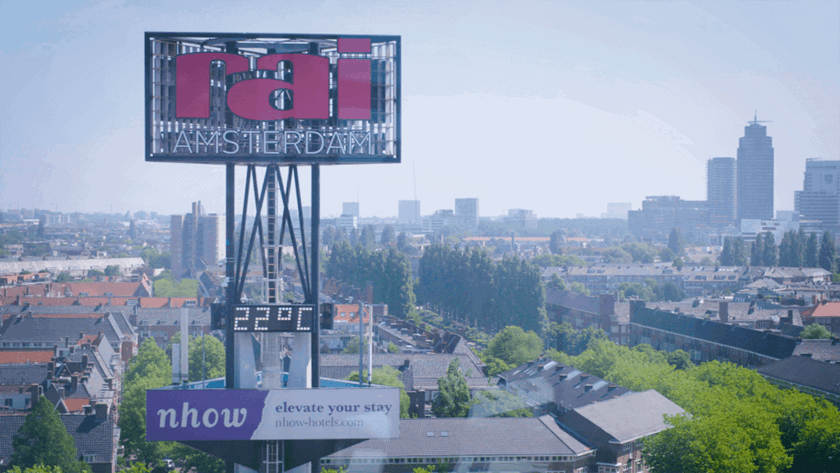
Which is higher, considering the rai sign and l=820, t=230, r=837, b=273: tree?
the rai sign

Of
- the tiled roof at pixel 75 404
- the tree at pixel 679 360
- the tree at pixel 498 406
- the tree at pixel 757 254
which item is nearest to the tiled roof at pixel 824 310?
the tree at pixel 679 360

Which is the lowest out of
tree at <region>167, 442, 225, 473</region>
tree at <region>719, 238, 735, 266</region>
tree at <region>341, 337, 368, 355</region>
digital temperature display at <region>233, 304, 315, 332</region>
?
tree at <region>167, 442, 225, 473</region>

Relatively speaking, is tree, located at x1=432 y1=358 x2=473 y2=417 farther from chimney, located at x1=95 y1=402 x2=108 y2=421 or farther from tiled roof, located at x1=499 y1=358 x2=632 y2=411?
chimney, located at x1=95 y1=402 x2=108 y2=421

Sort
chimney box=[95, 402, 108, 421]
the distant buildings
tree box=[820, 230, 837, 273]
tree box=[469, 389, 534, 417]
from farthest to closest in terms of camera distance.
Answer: the distant buildings, tree box=[820, 230, 837, 273], tree box=[469, 389, 534, 417], chimney box=[95, 402, 108, 421]

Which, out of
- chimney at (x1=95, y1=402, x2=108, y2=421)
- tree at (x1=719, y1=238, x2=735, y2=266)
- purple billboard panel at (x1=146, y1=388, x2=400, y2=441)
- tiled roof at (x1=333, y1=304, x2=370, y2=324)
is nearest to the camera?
purple billboard panel at (x1=146, y1=388, x2=400, y2=441)

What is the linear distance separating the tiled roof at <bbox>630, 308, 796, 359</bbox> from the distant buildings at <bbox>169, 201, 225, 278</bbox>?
108 metres

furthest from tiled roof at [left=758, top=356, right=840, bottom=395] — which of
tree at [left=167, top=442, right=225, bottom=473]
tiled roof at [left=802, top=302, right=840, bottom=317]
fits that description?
tree at [left=167, top=442, right=225, bottom=473]

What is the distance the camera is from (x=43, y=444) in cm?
4047

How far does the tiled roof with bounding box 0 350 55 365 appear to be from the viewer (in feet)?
213

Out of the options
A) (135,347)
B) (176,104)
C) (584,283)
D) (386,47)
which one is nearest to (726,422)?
(386,47)

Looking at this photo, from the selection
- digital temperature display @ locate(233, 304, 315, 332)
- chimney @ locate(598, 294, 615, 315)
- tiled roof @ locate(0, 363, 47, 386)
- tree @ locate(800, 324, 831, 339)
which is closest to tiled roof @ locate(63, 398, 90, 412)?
tiled roof @ locate(0, 363, 47, 386)

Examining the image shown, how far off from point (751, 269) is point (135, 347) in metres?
117

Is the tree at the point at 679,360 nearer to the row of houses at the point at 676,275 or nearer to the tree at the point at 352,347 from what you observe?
the tree at the point at 352,347

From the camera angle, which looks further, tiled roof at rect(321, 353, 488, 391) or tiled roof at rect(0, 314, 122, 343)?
tiled roof at rect(0, 314, 122, 343)
